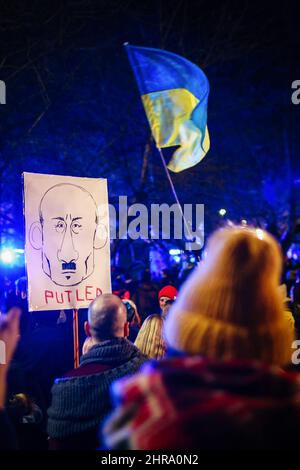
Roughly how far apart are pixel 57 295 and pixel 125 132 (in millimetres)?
10573

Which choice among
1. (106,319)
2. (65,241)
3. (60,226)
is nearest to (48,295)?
(65,241)

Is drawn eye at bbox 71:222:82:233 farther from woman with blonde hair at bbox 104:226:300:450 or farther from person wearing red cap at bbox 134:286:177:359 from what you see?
woman with blonde hair at bbox 104:226:300:450

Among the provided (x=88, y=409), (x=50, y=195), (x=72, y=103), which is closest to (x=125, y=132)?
(x=72, y=103)

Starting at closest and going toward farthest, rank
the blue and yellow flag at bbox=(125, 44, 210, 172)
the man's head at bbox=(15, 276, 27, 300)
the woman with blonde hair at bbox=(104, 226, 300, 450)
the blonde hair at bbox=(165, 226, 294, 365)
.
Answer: the woman with blonde hair at bbox=(104, 226, 300, 450)
the blonde hair at bbox=(165, 226, 294, 365)
the man's head at bbox=(15, 276, 27, 300)
the blue and yellow flag at bbox=(125, 44, 210, 172)

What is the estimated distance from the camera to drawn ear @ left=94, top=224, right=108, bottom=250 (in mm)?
5520

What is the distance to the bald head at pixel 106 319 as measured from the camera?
324 centimetres

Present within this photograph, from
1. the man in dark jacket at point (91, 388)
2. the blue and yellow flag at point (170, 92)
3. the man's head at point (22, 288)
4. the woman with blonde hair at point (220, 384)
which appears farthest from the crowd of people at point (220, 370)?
the blue and yellow flag at point (170, 92)

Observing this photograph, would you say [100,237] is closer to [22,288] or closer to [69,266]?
[69,266]

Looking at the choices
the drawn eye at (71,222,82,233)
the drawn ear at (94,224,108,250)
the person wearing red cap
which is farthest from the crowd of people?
the drawn ear at (94,224,108,250)

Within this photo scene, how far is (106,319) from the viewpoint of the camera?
10.7ft

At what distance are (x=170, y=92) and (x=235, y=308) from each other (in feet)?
15.8

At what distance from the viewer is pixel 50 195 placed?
17.1ft

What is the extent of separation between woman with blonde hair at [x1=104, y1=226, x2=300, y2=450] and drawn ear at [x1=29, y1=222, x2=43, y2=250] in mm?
3524

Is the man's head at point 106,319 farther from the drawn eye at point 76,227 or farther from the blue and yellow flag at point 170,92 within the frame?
the blue and yellow flag at point 170,92
